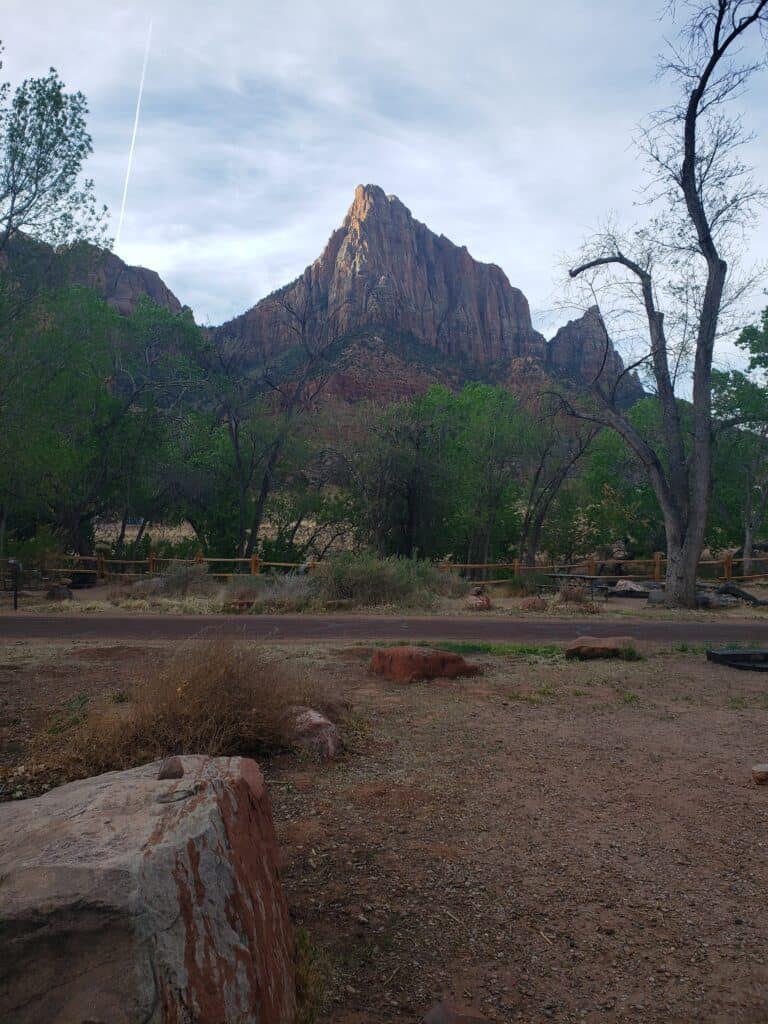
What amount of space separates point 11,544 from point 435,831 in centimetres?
2338

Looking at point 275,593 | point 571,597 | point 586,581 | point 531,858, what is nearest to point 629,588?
point 586,581

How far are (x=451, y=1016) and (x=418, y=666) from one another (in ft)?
22.5

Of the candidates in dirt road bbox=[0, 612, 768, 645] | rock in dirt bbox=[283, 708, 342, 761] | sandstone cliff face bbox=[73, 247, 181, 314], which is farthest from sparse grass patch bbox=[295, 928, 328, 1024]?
sandstone cliff face bbox=[73, 247, 181, 314]

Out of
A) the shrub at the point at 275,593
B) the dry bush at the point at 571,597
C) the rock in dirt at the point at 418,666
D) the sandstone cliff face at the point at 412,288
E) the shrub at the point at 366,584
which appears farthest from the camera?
the sandstone cliff face at the point at 412,288

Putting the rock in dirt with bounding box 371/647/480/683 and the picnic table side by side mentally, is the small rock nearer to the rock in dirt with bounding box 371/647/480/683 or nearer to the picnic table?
the rock in dirt with bounding box 371/647/480/683

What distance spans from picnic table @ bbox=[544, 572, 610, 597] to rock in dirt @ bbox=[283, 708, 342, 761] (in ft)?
58.4

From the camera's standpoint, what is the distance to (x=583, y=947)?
3551 mm

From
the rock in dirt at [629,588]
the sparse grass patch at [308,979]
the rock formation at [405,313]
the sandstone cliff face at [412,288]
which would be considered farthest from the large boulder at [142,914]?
the sandstone cliff face at [412,288]

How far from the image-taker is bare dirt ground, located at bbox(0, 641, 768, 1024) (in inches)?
128

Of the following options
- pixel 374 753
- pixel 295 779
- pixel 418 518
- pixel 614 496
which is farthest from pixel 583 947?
pixel 614 496

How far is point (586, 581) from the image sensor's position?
2641 centimetres

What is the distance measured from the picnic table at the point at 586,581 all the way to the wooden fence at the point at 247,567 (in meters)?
0.39

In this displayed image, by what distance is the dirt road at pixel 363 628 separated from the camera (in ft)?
45.5

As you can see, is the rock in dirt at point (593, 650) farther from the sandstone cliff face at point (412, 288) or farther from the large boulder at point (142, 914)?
the sandstone cliff face at point (412, 288)
